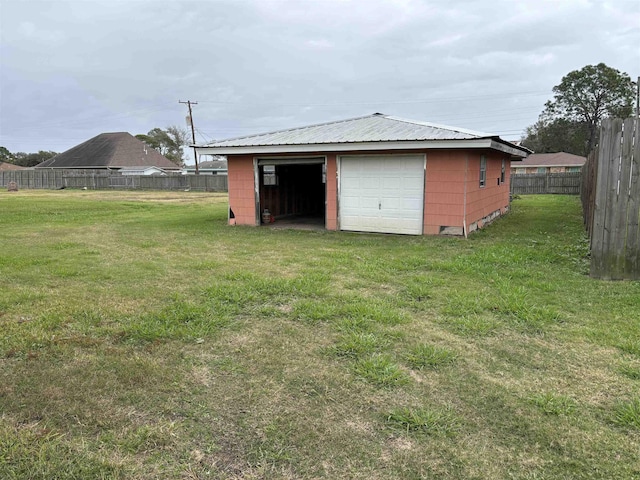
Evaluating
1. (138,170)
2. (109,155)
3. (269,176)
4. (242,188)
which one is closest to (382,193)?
(242,188)

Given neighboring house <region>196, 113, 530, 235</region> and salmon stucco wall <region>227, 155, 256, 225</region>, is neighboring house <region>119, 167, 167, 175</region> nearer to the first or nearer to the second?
salmon stucco wall <region>227, 155, 256, 225</region>

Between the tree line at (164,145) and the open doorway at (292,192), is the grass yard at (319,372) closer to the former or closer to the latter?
the open doorway at (292,192)

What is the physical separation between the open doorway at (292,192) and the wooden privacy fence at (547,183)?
54.3 feet

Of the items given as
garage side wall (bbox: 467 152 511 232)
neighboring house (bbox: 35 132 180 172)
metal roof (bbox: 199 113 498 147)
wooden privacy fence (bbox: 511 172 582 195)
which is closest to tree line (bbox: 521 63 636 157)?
wooden privacy fence (bbox: 511 172 582 195)

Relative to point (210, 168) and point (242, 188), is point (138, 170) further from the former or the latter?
point (242, 188)

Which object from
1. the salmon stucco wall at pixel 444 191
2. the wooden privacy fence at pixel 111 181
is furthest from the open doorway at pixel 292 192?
the wooden privacy fence at pixel 111 181

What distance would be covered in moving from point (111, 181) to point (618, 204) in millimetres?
38135

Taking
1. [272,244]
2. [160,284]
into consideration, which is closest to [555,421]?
[160,284]

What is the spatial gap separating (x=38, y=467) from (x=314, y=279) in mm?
4180

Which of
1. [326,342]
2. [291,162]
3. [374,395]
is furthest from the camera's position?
[291,162]

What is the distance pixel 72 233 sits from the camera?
441 inches

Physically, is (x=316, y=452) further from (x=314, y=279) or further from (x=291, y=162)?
(x=291, y=162)

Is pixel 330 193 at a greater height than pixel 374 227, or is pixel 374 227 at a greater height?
pixel 330 193

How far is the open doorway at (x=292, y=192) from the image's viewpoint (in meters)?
13.3
